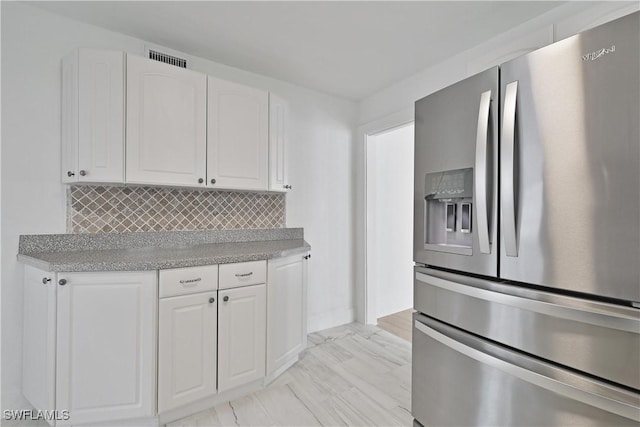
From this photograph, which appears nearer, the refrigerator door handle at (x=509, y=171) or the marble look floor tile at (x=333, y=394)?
the refrigerator door handle at (x=509, y=171)

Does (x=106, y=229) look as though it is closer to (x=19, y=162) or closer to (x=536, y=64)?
(x=19, y=162)

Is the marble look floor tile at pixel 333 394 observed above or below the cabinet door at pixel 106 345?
below

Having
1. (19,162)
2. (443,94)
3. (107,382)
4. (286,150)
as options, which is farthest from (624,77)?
(19,162)

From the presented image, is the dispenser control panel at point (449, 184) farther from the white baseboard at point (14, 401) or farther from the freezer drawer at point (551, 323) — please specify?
the white baseboard at point (14, 401)

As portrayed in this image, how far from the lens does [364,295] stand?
11.1 ft

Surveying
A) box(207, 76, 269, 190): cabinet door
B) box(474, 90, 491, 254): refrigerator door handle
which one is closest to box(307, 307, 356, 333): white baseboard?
box(207, 76, 269, 190): cabinet door

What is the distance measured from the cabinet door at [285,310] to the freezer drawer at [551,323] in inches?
45.8

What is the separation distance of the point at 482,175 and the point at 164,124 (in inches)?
74.9

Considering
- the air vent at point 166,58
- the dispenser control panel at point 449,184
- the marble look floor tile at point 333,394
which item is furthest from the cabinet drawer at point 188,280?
the air vent at point 166,58

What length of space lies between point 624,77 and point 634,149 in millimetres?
211

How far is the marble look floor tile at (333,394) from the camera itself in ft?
5.98

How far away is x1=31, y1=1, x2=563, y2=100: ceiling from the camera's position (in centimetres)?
189

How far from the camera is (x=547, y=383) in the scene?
40.6 inches

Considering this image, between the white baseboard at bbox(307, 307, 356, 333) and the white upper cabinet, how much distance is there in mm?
2139
